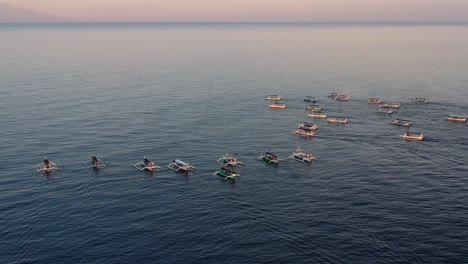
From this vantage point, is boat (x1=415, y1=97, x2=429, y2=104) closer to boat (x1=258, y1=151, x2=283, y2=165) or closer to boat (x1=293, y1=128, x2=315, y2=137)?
boat (x1=293, y1=128, x2=315, y2=137)

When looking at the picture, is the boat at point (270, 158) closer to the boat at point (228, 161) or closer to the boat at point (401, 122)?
the boat at point (228, 161)

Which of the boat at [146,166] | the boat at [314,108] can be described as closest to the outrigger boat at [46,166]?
the boat at [146,166]

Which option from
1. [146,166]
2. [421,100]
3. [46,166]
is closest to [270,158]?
[146,166]

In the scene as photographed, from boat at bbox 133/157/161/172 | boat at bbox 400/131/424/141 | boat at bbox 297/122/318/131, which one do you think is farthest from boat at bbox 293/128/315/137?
boat at bbox 133/157/161/172

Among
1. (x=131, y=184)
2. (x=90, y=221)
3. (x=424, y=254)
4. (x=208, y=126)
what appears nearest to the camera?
(x=424, y=254)

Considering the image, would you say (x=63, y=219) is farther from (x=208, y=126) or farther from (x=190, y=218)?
(x=208, y=126)

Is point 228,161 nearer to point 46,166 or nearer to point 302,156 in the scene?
point 302,156

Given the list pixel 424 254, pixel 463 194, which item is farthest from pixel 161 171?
pixel 463 194
